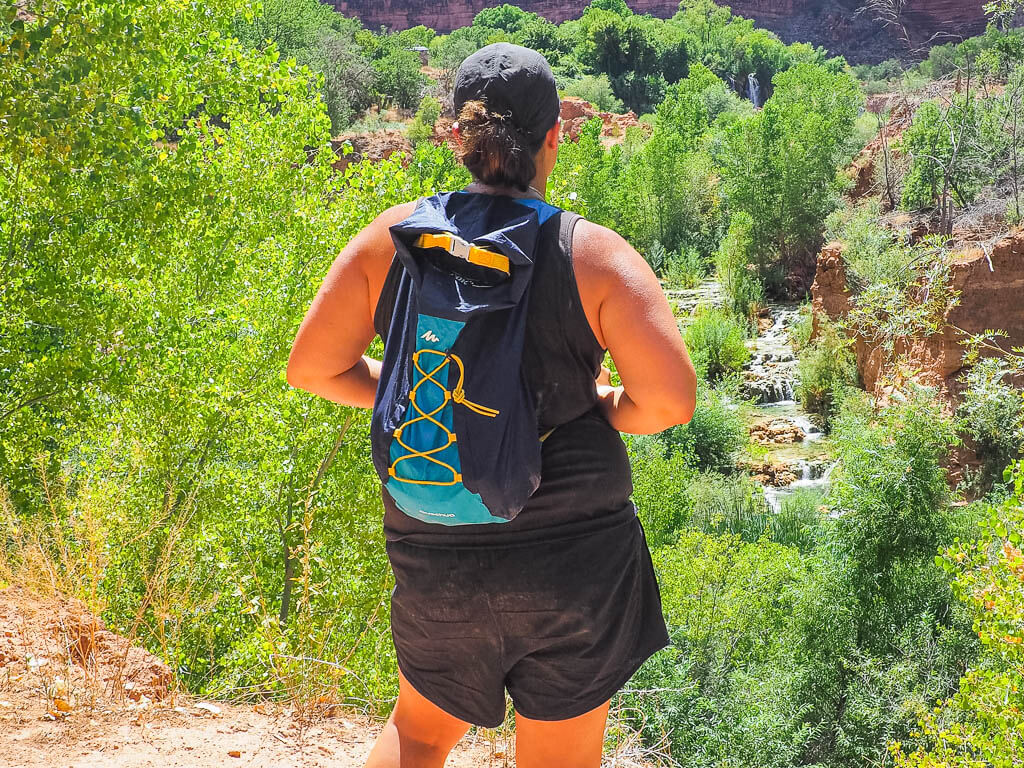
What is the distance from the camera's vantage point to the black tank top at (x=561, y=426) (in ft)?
4.26

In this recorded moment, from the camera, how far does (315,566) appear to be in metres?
6.79

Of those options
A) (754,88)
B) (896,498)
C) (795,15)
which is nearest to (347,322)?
(896,498)

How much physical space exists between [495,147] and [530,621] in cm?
74

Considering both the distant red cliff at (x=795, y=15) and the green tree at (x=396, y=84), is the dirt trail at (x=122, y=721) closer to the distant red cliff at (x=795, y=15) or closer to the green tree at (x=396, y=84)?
the green tree at (x=396, y=84)

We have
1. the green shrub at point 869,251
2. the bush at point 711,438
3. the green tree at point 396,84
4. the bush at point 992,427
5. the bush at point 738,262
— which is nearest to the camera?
the bush at point 992,427

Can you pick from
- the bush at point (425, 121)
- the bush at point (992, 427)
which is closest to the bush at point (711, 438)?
the bush at point (992, 427)

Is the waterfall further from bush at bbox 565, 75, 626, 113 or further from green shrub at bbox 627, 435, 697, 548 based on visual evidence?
green shrub at bbox 627, 435, 697, 548

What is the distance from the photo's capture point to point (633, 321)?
128 cm

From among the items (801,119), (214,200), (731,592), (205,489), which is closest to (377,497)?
(205,489)

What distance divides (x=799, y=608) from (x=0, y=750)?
8.20m

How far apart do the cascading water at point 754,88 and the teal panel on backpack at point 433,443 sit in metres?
70.7

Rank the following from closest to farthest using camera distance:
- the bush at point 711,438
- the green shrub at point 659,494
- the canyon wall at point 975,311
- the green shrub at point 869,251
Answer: the green shrub at point 659,494
the canyon wall at point 975,311
the green shrub at point 869,251
the bush at point 711,438

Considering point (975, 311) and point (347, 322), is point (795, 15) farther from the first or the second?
point (347, 322)

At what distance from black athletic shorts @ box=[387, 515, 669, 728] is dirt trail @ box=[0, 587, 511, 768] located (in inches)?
53.2
